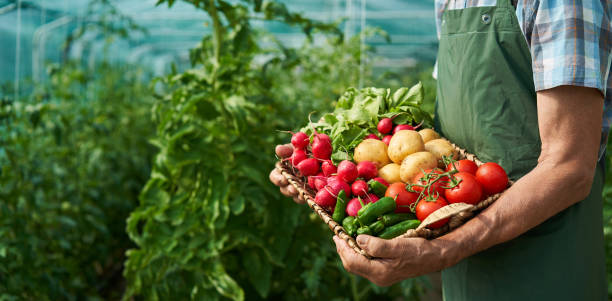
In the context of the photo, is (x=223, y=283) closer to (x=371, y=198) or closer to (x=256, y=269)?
(x=256, y=269)

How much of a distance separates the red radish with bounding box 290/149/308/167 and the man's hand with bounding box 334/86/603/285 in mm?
522

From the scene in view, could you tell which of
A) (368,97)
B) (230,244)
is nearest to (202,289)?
(230,244)

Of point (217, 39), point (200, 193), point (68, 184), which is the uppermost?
point (217, 39)

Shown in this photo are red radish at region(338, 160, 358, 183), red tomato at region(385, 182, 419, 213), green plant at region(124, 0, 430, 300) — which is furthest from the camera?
green plant at region(124, 0, 430, 300)

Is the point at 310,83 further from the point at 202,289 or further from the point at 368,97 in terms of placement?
the point at 368,97

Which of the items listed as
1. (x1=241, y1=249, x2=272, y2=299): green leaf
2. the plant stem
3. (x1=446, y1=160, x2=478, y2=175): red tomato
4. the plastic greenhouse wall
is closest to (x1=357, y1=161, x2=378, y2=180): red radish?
(x1=446, y1=160, x2=478, y2=175): red tomato

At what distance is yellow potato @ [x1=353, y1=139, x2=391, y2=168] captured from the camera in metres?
1.52

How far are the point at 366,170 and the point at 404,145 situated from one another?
13 centimetres

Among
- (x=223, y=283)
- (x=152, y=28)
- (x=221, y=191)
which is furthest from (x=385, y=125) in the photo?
(x=152, y=28)

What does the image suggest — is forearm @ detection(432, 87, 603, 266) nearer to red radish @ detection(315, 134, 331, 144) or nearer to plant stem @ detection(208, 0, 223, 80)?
red radish @ detection(315, 134, 331, 144)

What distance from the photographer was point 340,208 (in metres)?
1.33

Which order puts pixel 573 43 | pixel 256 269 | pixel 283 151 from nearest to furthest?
pixel 573 43 < pixel 283 151 < pixel 256 269

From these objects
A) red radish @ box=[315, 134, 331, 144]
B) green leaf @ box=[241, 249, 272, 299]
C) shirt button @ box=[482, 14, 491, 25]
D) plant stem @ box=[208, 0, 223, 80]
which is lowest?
green leaf @ box=[241, 249, 272, 299]

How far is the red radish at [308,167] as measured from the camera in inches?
61.7
